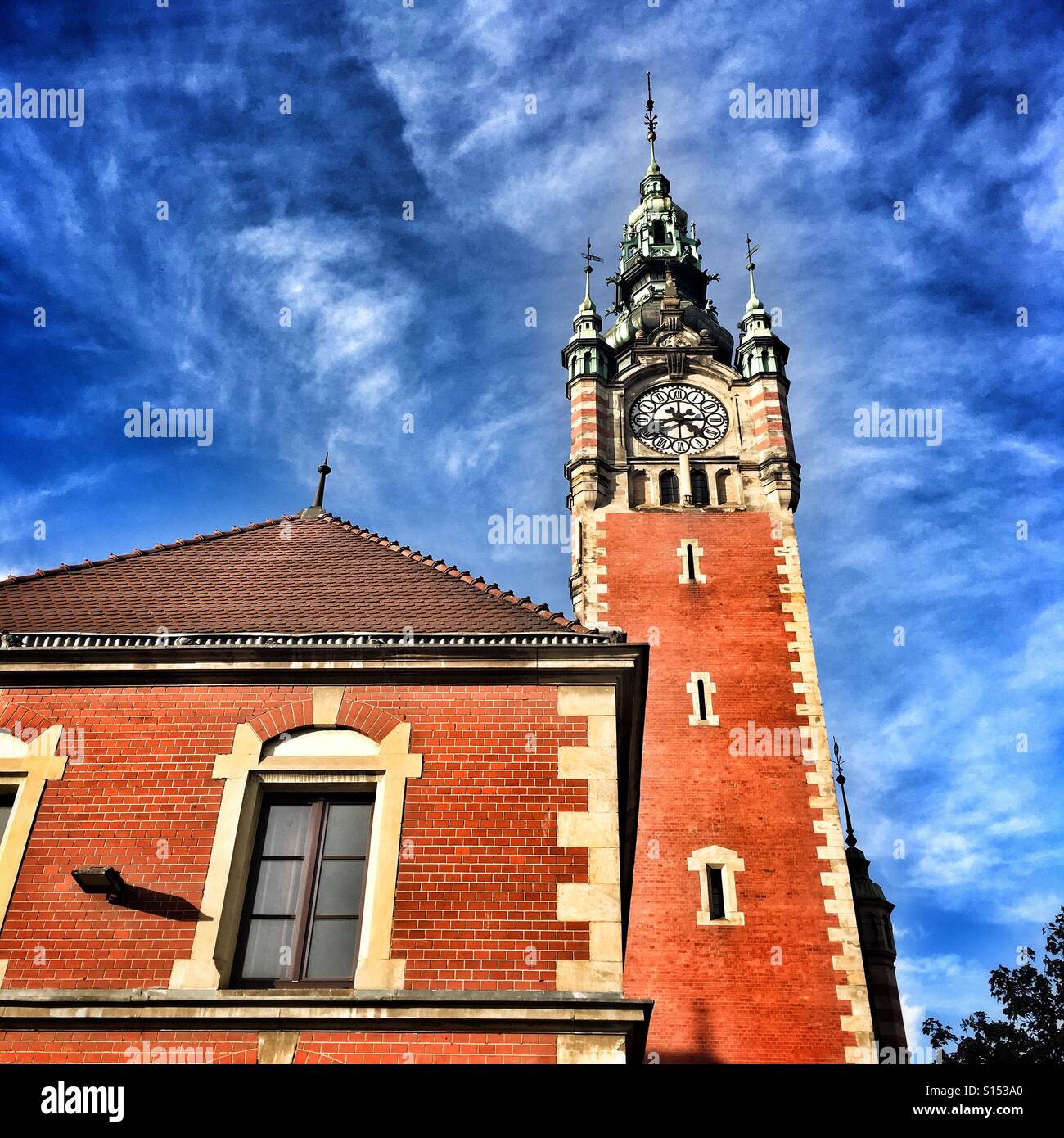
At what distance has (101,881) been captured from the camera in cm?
858

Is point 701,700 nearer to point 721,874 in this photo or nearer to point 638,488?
point 721,874

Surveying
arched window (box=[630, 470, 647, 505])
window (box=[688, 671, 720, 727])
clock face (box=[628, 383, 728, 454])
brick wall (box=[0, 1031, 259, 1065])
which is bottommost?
brick wall (box=[0, 1031, 259, 1065])

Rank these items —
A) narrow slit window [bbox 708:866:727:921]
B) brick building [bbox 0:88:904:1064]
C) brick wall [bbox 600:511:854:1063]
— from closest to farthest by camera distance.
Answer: brick building [bbox 0:88:904:1064]
brick wall [bbox 600:511:854:1063]
narrow slit window [bbox 708:866:727:921]

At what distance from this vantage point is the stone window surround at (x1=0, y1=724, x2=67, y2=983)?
9086 millimetres

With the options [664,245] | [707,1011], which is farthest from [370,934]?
[664,245]

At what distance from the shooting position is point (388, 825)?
9188 mm

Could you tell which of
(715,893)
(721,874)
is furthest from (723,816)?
(715,893)

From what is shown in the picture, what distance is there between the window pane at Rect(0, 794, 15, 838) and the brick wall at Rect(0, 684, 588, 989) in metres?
0.47

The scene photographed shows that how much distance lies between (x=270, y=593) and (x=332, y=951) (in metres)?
4.54

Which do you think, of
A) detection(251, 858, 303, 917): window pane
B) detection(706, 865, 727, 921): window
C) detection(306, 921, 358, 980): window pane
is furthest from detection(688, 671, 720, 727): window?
detection(306, 921, 358, 980): window pane

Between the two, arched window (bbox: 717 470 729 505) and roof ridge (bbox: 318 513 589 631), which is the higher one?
arched window (bbox: 717 470 729 505)

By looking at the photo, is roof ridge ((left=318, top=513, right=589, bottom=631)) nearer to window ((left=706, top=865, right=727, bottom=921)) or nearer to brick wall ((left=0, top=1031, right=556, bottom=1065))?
brick wall ((left=0, top=1031, right=556, bottom=1065))

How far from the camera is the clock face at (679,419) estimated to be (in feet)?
106
